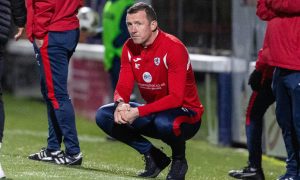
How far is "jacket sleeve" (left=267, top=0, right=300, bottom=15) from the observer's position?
8.10 metres

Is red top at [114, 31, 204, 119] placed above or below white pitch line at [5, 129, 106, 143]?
above

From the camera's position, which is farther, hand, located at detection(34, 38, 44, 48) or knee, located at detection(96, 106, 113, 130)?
hand, located at detection(34, 38, 44, 48)

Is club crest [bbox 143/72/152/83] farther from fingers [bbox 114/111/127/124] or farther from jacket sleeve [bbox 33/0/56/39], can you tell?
jacket sleeve [bbox 33/0/56/39]

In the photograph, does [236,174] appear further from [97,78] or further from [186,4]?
[97,78]

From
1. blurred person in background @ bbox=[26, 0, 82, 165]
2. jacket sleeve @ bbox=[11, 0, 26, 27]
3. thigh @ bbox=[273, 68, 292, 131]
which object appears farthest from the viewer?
blurred person in background @ bbox=[26, 0, 82, 165]

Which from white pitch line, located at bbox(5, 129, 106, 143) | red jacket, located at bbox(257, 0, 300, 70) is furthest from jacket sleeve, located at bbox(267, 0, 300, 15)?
white pitch line, located at bbox(5, 129, 106, 143)

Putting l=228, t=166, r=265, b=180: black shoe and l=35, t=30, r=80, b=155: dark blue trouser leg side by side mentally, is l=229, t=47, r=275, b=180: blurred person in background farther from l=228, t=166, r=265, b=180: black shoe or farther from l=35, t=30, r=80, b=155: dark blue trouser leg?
l=35, t=30, r=80, b=155: dark blue trouser leg

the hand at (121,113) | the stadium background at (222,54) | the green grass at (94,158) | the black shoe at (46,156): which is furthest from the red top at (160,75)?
the stadium background at (222,54)

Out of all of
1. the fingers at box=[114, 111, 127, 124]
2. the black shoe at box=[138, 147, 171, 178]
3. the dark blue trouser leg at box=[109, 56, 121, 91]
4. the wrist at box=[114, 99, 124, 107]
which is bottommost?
the dark blue trouser leg at box=[109, 56, 121, 91]

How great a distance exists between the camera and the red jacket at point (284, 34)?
8.14 metres

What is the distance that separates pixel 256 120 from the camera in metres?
8.95

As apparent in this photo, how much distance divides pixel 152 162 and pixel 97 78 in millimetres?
6787

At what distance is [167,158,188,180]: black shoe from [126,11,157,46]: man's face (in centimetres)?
89

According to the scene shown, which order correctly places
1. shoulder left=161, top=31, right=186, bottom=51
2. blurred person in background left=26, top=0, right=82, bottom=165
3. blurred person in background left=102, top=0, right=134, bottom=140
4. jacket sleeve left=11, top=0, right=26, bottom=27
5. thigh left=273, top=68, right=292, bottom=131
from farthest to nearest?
1. blurred person in background left=102, top=0, right=134, bottom=140
2. blurred person in background left=26, top=0, right=82, bottom=165
3. jacket sleeve left=11, top=0, right=26, bottom=27
4. thigh left=273, top=68, right=292, bottom=131
5. shoulder left=161, top=31, right=186, bottom=51
